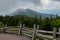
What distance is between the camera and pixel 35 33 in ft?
43.8

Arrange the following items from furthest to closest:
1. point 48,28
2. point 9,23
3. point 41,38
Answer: point 9,23 < point 48,28 < point 41,38

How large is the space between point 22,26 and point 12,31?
209 centimetres

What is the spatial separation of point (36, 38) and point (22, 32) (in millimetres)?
3877

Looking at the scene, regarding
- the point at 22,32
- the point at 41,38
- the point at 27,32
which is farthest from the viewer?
the point at 22,32

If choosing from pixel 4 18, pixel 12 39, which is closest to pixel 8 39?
pixel 12 39

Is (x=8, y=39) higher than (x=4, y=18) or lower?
lower

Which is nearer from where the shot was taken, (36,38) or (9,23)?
(36,38)

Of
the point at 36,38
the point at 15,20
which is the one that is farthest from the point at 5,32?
the point at 15,20

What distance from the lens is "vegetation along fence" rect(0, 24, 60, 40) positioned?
10755mm

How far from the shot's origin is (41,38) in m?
13.1

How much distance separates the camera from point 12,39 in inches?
553

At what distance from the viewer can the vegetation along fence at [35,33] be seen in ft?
35.3

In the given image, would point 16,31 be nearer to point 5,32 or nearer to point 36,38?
point 5,32

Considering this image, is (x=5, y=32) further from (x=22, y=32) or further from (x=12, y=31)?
(x=22, y=32)
